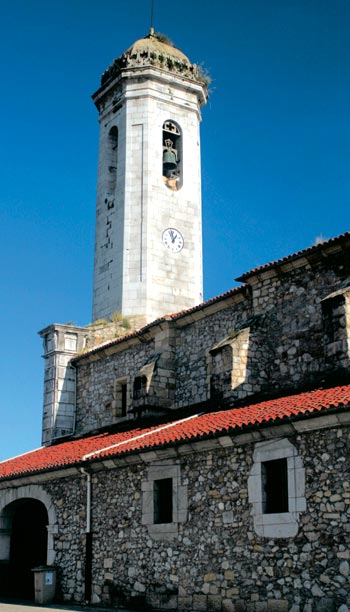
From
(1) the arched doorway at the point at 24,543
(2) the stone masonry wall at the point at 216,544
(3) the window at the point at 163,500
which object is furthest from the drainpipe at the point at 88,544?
(1) the arched doorway at the point at 24,543

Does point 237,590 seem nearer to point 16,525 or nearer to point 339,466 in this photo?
point 339,466

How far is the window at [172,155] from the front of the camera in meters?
27.3

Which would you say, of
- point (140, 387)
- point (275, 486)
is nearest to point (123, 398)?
point (140, 387)

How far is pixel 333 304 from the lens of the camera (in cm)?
1475

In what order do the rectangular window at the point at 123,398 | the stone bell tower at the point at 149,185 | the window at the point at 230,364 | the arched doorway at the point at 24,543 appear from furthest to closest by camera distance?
the stone bell tower at the point at 149,185 < the rectangular window at the point at 123,398 < the arched doorway at the point at 24,543 < the window at the point at 230,364

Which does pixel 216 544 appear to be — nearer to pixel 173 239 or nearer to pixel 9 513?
pixel 9 513

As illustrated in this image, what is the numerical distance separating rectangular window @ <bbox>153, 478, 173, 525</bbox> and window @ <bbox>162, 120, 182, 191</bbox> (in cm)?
1479

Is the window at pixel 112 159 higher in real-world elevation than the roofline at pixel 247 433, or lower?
higher

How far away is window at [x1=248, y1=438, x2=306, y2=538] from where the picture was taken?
11.8 meters

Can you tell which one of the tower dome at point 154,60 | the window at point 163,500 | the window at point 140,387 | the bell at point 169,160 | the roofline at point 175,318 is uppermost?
the tower dome at point 154,60

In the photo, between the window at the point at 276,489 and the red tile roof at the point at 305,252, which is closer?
the window at the point at 276,489

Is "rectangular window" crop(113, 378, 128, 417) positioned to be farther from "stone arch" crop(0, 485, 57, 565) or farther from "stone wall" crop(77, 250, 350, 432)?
"stone arch" crop(0, 485, 57, 565)

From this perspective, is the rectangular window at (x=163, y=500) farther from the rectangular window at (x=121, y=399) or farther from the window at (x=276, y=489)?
the rectangular window at (x=121, y=399)

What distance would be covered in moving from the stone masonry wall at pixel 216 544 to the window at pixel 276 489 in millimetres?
127
